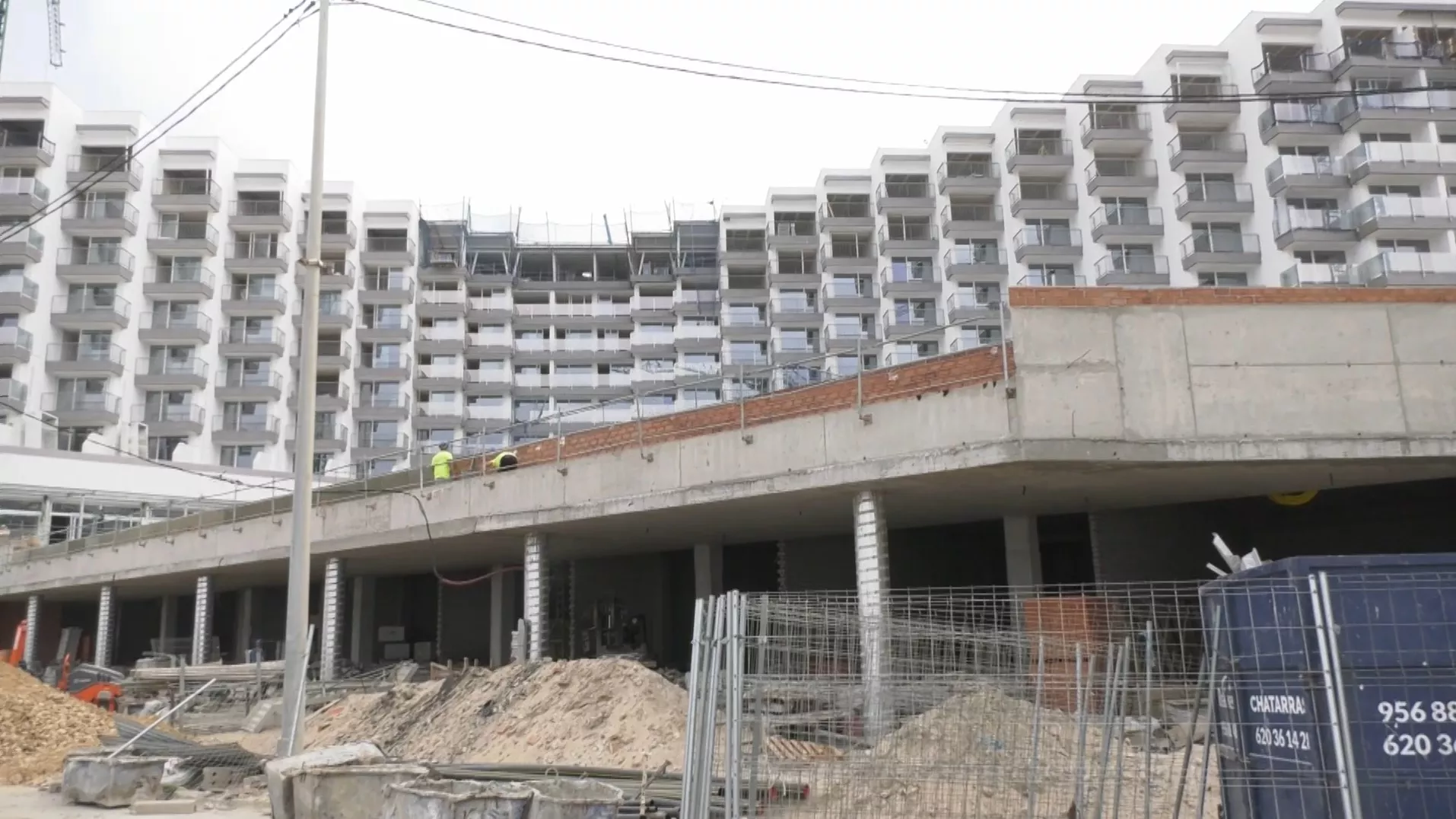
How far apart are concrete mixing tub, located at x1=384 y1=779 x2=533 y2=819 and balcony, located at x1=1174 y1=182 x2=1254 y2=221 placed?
167 feet

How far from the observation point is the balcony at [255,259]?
62500mm

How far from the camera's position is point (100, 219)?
192ft

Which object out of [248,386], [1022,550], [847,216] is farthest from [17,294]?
[1022,550]

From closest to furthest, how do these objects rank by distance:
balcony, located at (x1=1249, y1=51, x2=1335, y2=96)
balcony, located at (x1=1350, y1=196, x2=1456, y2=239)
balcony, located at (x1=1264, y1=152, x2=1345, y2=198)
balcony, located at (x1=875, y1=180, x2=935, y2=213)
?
balcony, located at (x1=1350, y1=196, x2=1456, y2=239) → balcony, located at (x1=1264, y1=152, x2=1345, y2=198) → balcony, located at (x1=1249, y1=51, x2=1335, y2=96) → balcony, located at (x1=875, y1=180, x2=935, y2=213)

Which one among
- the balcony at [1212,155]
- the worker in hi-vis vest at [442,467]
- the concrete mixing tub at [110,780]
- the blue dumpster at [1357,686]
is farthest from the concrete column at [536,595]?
the balcony at [1212,155]

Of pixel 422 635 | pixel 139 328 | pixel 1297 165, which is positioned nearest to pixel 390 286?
pixel 139 328

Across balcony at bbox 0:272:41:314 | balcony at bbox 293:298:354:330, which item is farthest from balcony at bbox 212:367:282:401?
balcony at bbox 0:272:41:314

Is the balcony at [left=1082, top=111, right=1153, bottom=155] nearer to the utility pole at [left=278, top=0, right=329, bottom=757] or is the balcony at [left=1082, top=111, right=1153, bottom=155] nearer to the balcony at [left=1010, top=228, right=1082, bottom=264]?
the balcony at [left=1010, top=228, right=1082, bottom=264]

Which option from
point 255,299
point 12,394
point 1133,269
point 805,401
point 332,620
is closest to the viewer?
point 805,401

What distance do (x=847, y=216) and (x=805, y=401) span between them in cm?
5119

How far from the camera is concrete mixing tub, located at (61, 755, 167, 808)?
11.8 metres

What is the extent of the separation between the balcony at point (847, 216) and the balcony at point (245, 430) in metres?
34.5

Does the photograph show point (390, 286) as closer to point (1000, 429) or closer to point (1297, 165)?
point (1297, 165)

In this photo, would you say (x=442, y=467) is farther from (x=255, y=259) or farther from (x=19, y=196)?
(x=19, y=196)
